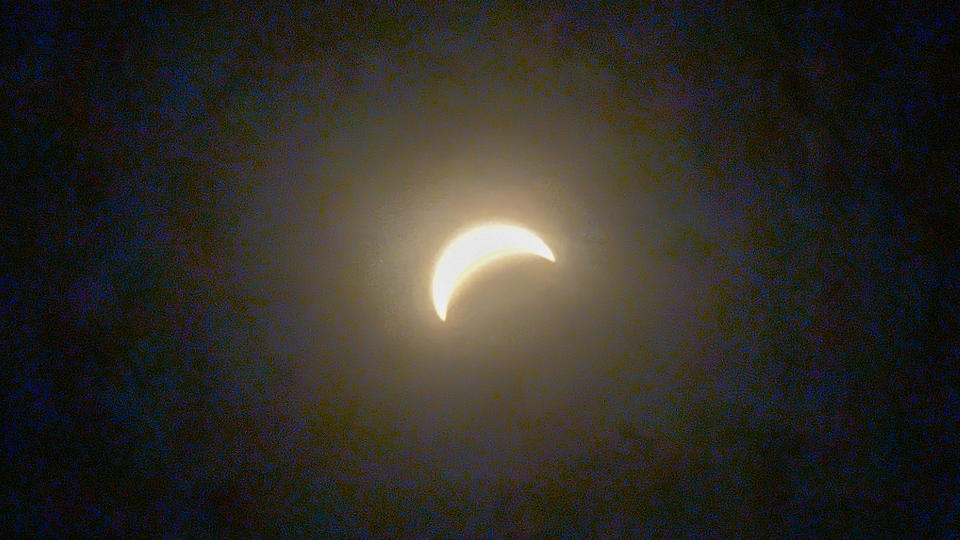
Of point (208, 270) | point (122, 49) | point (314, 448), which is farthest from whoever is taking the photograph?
point (314, 448)

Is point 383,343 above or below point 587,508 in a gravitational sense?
above

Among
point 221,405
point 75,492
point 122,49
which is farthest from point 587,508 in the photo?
point 122,49

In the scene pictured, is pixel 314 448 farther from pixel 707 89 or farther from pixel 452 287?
pixel 707 89
